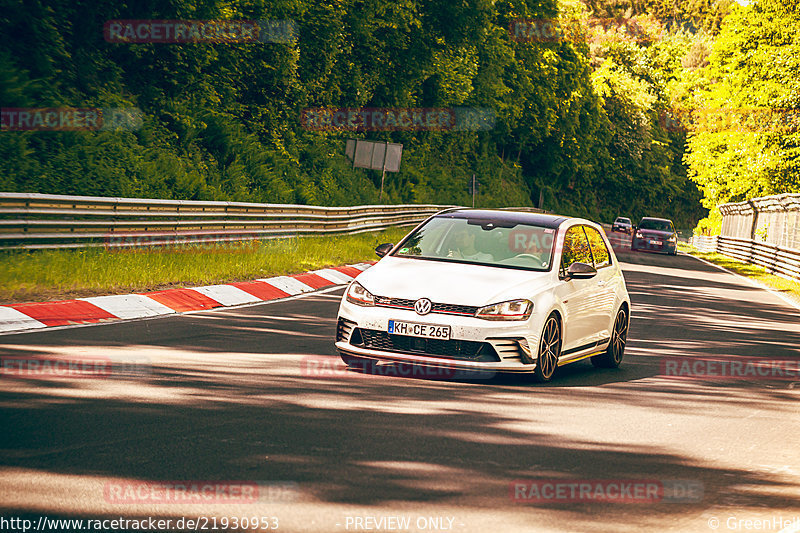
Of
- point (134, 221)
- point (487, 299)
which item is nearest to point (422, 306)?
point (487, 299)

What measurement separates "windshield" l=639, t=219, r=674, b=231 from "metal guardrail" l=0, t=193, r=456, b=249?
85.4ft

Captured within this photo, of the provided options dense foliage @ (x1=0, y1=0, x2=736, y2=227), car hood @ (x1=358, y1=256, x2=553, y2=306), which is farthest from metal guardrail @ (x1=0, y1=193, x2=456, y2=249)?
car hood @ (x1=358, y1=256, x2=553, y2=306)

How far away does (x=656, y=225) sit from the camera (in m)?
→ 49.2

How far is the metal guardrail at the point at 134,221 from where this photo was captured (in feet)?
46.5

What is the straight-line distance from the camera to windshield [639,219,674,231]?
4891cm

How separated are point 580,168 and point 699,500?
254 feet

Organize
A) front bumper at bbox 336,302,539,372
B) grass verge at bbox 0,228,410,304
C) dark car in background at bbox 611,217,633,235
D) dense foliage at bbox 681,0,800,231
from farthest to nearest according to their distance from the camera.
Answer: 1. dark car in background at bbox 611,217,633,235
2. dense foliage at bbox 681,0,800,231
3. grass verge at bbox 0,228,410,304
4. front bumper at bbox 336,302,539,372

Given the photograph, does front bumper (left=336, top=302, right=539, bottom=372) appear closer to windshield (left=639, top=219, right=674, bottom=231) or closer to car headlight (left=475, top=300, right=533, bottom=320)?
car headlight (left=475, top=300, right=533, bottom=320)

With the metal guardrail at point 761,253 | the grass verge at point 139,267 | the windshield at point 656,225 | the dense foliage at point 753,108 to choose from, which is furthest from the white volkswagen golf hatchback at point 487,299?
the dense foliage at point 753,108

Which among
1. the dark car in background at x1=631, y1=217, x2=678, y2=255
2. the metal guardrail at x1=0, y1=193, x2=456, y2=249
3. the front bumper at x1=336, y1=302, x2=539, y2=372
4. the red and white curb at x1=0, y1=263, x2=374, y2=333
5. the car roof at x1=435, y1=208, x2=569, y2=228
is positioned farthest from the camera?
the dark car in background at x1=631, y1=217, x2=678, y2=255

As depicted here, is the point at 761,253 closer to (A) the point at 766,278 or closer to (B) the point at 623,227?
(A) the point at 766,278

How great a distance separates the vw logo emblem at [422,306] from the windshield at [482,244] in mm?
1095

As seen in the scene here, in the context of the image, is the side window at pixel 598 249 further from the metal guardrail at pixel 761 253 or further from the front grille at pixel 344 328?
the metal guardrail at pixel 761 253

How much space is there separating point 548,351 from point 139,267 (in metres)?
8.16
